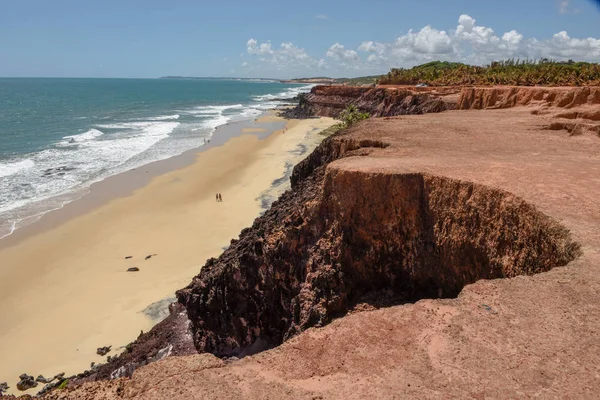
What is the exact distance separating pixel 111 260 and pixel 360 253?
16.5m

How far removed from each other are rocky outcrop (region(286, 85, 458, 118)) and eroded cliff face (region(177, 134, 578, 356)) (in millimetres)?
31228

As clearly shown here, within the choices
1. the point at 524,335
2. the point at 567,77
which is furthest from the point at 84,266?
the point at 567,77

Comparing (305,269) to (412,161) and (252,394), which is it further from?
(252,394)

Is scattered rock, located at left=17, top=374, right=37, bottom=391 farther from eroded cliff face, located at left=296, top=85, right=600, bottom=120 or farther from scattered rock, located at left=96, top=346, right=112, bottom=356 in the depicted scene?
eroded cliff face, located at left=296, top=85, right=600, bottom=120

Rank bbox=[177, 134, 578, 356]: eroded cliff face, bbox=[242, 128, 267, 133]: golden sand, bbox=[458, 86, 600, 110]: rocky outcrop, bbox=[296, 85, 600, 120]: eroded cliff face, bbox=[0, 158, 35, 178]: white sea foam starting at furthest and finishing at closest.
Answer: bbox=[242, 128, 267, 133]: golden sand < bbox=[0, 158, 35, 178]: white sea foam < bbox=[296, 85, 600, 120]: eroded cliff face < bbox=[458, 86, 600, 110]: rocky outcrop < bbox=[177, 134, 578, 356]: eroded cliff face

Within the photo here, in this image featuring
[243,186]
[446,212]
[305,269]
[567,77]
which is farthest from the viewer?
[567,77]

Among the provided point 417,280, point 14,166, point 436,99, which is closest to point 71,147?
point 14,166

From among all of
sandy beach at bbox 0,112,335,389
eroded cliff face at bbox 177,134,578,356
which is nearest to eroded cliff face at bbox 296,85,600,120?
sandy beach at bbox 0,112,335,389

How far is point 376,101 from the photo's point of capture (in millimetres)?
66812

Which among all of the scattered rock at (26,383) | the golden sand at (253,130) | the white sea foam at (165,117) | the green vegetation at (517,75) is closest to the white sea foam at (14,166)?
the scattered rock at (26,383)

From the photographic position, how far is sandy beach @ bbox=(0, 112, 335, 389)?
17.8 m

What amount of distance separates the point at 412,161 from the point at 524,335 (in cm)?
844

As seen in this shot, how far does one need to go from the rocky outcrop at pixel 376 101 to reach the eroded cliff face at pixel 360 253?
31.2 meters

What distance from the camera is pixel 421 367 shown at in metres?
6.20
